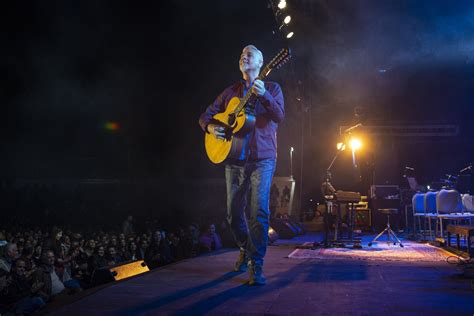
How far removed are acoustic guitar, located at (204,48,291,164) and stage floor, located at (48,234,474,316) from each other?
964 millimetres

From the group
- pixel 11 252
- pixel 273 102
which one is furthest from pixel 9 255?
pixel 273 102

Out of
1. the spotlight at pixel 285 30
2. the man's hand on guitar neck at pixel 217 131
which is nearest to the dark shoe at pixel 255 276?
the man's hand on guitar neck at pixel 217 131

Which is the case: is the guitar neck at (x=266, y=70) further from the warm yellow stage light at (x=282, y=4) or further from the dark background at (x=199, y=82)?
the dark background at (x=199, y=82)

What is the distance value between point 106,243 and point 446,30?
995cm

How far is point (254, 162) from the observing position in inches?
125

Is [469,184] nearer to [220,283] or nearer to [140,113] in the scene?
[220,283]

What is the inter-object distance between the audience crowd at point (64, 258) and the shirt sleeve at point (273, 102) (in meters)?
1.81

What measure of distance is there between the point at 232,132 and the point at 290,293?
127cm

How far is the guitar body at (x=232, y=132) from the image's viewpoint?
308 centimetres

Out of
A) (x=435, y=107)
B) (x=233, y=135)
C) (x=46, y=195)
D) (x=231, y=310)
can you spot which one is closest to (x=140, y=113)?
(x=46, y=195)

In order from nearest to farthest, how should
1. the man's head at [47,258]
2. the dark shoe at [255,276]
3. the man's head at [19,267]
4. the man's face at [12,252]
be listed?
the dark shoe at [255,276], the man's head at [19,267], the man's head at [47,258], the man's face at [12,252]

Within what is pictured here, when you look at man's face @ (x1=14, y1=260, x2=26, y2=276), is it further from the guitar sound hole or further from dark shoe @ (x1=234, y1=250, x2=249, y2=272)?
the guitar sound hole

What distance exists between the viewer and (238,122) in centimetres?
311

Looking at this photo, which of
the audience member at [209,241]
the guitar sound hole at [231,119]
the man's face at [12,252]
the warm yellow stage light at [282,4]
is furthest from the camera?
the audience member at [209,241]
